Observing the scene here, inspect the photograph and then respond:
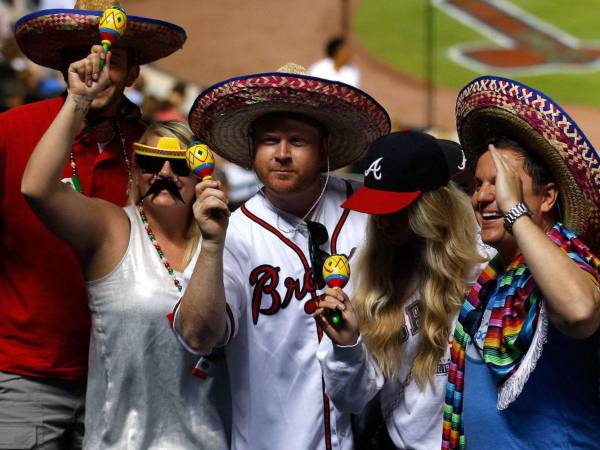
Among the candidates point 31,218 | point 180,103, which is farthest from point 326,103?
point 180,103

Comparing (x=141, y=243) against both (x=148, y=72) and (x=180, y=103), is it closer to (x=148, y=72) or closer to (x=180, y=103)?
(x=180, y=103)

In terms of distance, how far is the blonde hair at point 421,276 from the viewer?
3.70 m

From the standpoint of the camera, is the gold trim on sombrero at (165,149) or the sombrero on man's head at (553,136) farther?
the gold trim on sombrero at (165,149)

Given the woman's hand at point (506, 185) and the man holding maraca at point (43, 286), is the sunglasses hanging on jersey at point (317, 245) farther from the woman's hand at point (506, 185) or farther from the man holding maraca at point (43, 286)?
the woman's hand at point (506, 185)

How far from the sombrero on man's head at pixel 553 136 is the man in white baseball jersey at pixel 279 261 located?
35.2 inches

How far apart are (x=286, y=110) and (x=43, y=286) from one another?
119 cm

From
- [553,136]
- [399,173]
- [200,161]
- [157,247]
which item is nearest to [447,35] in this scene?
[157,247]

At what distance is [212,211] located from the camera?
3561mm

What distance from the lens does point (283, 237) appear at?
4086mm

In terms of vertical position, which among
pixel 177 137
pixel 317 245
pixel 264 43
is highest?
pixel 264 43

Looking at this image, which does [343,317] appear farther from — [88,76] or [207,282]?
[88,76]

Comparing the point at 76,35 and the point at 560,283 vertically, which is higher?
the point at 76,35

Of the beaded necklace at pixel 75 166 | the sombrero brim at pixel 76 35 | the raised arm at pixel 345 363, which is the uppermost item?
the sombrero brim at pixel 76 35

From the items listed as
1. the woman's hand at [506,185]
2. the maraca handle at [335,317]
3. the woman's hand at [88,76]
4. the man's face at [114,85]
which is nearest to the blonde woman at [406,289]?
the maraca handle at [335,317]
